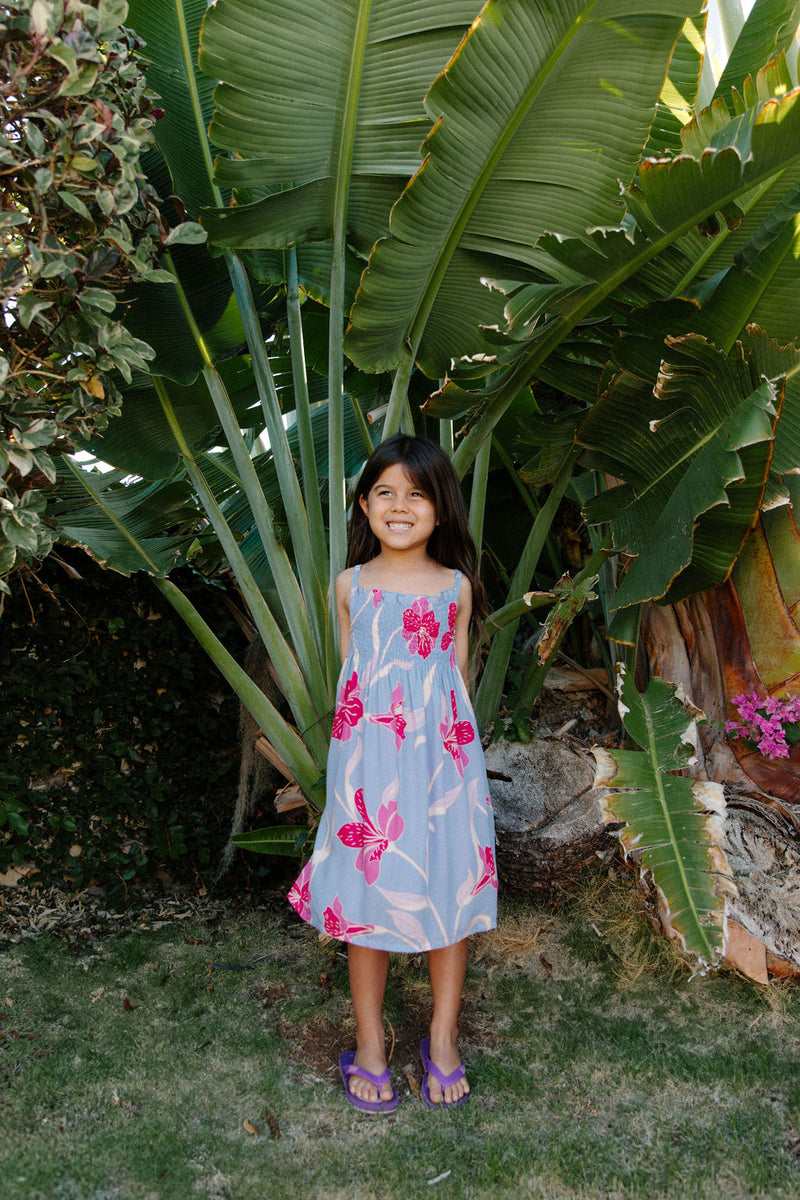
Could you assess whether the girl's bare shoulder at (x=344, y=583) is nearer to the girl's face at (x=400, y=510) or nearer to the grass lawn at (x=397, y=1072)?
the girl's face at (x=400, y=510)

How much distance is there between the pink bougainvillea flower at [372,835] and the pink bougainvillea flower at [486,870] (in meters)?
0.24

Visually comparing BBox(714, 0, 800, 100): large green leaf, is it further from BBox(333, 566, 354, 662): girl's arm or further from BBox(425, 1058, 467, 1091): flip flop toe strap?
BBox(425, 1058, 467, 1091): flip flop toe strap

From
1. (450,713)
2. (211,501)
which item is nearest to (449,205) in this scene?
(211,501)

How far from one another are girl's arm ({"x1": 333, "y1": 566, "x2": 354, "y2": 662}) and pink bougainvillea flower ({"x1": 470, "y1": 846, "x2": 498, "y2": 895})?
0.61m

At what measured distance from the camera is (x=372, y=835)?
6.55 ft

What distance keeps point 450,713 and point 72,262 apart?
52.6 inches

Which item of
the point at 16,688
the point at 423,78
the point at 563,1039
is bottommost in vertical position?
the point at 563,1039

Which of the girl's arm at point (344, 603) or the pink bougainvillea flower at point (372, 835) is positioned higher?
the girl's arm at point (344, 603)

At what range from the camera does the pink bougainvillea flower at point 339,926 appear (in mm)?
1979

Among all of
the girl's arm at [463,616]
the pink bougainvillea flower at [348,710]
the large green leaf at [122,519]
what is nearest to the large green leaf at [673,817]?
the girl's arm at [463,616]

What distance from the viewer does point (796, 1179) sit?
1.76 metres

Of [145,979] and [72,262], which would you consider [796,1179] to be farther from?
[72,262]

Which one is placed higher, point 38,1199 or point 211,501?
point 211,501

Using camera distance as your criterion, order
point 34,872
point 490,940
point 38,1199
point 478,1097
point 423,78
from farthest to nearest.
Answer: point 34,872 < point 490,940 < point 423,78 < point 478,1097 < point 38,1199
